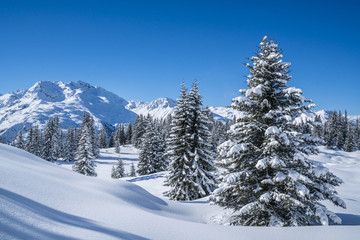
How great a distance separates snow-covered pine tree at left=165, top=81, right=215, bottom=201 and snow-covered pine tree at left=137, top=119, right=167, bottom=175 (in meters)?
16.3

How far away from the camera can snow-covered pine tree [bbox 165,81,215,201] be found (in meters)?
18.5

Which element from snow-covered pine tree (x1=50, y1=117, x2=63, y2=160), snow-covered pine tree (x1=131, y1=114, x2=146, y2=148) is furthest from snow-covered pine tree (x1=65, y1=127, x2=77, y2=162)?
snow-covered pine tree (x1=131, y1=114, x2=146, y2=148)

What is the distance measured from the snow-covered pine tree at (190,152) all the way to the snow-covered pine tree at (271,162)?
31.3 feet

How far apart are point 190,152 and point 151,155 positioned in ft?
61.2

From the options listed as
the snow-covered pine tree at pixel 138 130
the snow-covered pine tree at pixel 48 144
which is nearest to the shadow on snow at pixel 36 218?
the snow-covered pine tree at pixel 48 144

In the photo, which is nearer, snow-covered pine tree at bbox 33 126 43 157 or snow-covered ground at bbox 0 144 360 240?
snow-covered ground at bbox 0 144 360 240

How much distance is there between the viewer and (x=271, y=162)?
7535mm

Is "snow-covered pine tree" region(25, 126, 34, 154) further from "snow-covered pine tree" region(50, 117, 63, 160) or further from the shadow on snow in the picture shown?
the shadow on snow

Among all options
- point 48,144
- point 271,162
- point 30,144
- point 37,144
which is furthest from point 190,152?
point 48,144

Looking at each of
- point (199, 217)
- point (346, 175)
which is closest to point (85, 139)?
point (199, 217)

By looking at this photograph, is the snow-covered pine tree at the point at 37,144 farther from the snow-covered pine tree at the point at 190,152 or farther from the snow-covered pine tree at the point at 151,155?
the snow-covered pine tree at the point at 190,152

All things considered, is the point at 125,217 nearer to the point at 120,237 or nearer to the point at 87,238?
the point at 120,237

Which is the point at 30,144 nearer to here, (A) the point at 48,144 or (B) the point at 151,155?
(A) the point at 48,144

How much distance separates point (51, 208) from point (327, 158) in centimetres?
7218
